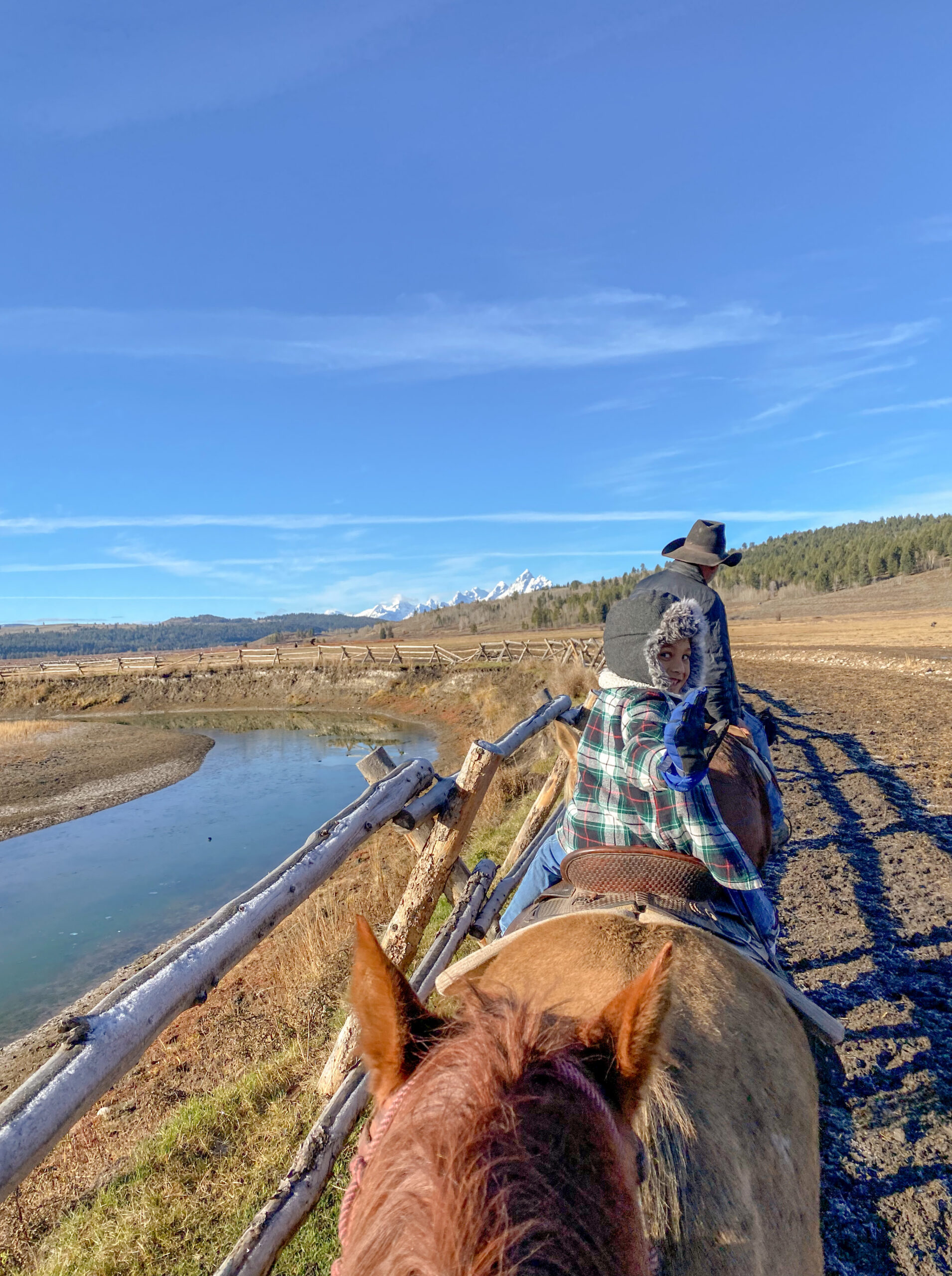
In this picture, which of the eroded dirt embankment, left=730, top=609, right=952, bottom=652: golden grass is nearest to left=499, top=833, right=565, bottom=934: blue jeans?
the eroded dirt embankment

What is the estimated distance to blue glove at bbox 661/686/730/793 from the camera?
2010 millimetres

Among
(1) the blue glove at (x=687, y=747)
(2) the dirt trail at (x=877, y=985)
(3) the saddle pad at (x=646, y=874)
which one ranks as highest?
(1) the blue glove at (x=687, y=747)

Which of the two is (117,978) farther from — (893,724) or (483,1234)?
(893,724)

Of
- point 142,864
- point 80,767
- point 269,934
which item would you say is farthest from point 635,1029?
point 80,767

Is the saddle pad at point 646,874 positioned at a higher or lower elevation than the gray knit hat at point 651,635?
lower

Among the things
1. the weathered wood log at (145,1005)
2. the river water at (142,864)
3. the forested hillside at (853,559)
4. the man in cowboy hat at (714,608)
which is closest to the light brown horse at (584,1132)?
the weathered wood log at (145,1005)

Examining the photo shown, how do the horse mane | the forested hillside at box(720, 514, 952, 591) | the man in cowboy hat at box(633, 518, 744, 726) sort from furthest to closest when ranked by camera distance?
the forested hillside at box(720, 514, 952, 591)
the man in cowboy hat at box(633, 518, 744, 726)
the horse mane

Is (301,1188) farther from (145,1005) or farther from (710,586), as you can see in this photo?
(710,586)

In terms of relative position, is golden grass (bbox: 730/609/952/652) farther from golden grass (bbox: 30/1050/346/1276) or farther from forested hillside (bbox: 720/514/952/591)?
golden grass (bbox: 30/1050/346/1276)

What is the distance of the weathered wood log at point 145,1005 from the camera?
1.28 meters

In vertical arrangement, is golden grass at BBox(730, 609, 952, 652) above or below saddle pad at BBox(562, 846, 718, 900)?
below

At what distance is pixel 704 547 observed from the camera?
3949 mm

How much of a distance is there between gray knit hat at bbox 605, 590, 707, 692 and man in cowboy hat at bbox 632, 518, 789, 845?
16.5 inches

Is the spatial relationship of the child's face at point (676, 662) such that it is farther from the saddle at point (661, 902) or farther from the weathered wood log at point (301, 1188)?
the weathered wood log at point (301, 1188)
